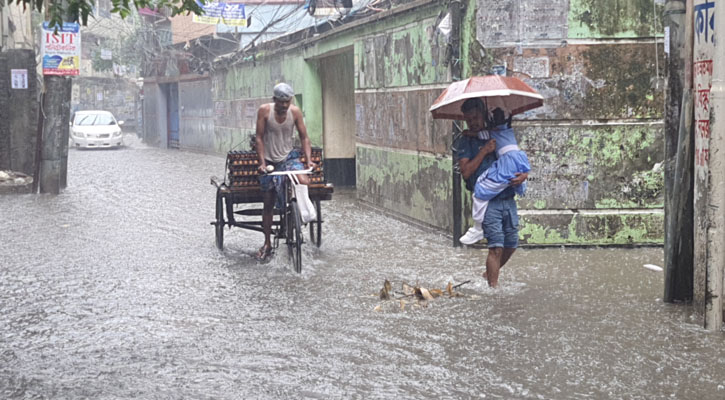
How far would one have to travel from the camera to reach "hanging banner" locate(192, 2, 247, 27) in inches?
1108

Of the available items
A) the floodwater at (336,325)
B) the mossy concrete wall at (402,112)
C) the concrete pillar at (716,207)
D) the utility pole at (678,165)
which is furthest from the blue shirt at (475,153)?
the mossy concrete wall at (402,112)

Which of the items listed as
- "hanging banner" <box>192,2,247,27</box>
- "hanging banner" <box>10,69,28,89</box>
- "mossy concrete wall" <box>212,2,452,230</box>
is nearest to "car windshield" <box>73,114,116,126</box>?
"hanging banner" <box>192,2,247,27</box>

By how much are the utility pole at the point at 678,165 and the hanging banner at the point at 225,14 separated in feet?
72.9

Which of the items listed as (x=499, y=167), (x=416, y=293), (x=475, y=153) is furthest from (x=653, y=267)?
(x=416, y=293)

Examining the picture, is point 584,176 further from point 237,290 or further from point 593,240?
point 237,290

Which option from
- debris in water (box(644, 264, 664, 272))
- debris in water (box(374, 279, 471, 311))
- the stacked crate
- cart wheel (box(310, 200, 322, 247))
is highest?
the stacked crate

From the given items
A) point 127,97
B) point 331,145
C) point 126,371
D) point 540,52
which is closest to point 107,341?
point 126,371

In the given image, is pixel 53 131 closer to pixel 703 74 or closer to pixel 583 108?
pixel 583 108

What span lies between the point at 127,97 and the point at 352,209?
5382 centimetres

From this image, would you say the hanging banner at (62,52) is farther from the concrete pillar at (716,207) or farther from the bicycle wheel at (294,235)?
the concrete pillar at (716,207)

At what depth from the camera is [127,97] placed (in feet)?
215

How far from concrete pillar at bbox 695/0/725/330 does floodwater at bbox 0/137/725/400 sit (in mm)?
215

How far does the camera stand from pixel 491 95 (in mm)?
7359

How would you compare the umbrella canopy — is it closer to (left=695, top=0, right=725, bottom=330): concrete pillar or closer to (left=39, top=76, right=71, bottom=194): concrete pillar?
(left=695, top=0, right=725, bottom=330): concrete pillar
